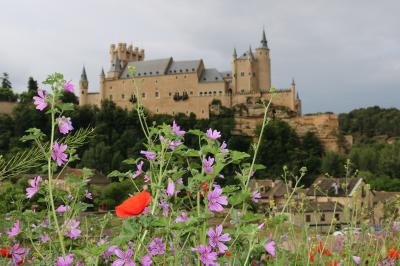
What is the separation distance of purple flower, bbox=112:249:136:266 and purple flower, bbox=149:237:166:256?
20 centimetres

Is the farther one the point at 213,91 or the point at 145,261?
the point at 213,91

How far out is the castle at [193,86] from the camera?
60.3 metres

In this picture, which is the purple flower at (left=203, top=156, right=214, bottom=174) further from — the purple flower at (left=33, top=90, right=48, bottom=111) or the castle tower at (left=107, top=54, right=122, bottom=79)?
the castle tower at (left=107, top=54, right=122, bottom=79)

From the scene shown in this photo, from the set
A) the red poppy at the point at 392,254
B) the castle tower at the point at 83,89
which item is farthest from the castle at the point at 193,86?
the red poppy at the point at 392,254

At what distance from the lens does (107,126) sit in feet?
195

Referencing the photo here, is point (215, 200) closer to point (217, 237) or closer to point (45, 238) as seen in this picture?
point (217, 237)

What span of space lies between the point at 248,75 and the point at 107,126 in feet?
54.3

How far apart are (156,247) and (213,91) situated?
59227 mm

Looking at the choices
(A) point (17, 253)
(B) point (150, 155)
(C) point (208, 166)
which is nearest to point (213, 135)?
(C) point (208, 166)

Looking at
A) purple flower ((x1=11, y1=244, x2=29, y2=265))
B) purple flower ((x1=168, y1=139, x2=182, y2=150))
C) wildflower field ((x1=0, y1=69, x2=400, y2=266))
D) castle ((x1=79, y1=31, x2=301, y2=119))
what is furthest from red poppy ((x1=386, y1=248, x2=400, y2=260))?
castle ((x1=79, y1=31, x2=301, y2=119))

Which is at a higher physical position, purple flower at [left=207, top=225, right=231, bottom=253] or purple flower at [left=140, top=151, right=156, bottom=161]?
purple flower at [left=140, top=151, right=156, bottom=161]

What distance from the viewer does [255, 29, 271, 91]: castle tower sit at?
2411 inches

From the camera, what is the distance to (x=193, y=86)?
6197 centimetres

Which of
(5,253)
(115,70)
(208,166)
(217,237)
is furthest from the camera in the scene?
(115,70)
